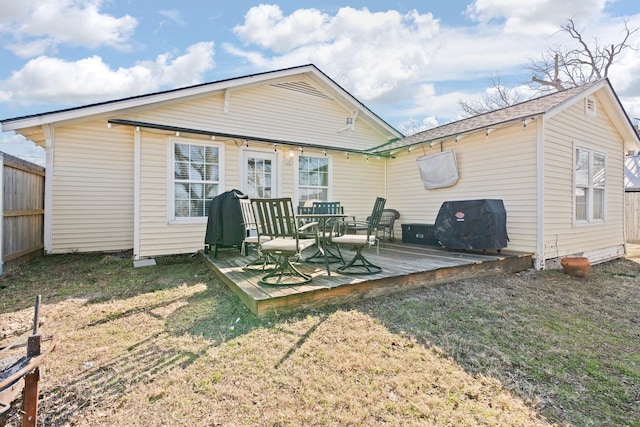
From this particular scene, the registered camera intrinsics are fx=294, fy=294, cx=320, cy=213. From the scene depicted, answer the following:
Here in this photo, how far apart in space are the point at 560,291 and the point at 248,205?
4.83 meters

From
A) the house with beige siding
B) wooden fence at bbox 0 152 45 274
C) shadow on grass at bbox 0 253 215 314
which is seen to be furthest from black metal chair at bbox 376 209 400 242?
wooden fence at bbox 0 152 45 274

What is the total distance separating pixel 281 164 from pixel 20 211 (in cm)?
481

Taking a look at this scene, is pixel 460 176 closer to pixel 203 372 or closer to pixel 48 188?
pixel 203 372

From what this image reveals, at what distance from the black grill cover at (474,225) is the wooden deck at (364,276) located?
0.69ft

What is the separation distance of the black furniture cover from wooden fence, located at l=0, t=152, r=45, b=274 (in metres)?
3.03

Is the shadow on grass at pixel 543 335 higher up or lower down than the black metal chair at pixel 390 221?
lower down

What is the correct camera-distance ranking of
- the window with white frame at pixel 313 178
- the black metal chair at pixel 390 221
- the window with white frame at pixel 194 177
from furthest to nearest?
the black metal chair at pixel 390 221, the window with white frame at pixel 313 178, the window with white frame at pixel 194 177

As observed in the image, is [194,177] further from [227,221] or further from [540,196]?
[540,196]

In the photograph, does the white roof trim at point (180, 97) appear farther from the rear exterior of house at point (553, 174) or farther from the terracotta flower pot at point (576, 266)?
the terracotta flower pot at point (576, 266)

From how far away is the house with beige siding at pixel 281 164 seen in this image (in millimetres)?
5492

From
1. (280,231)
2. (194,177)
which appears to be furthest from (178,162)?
(280,231)

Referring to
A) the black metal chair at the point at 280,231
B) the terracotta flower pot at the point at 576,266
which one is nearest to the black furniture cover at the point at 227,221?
the black metal chair at the point at 280,231

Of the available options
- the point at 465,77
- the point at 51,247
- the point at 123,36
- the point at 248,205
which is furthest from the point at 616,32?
the point at 51,247

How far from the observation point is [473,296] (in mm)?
3805
